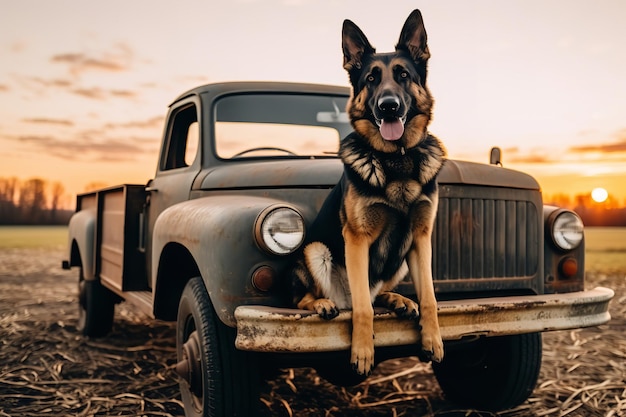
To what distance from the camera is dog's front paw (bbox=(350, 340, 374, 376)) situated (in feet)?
8.86

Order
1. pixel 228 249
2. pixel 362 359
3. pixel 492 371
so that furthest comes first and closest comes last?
pixel 492 371, pixel 228 249, pixel 362 359

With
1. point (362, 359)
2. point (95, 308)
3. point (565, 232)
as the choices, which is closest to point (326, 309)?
point (362, 359)

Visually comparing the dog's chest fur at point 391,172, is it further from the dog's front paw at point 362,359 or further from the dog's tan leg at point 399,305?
the dog's front paw at point 362,359

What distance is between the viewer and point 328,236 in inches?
114

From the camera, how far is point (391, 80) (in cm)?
286

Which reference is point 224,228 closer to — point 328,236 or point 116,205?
point 328,236

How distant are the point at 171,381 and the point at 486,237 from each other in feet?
8.73

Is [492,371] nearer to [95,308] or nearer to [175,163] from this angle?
[175,163]

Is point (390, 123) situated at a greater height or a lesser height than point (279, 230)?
greater

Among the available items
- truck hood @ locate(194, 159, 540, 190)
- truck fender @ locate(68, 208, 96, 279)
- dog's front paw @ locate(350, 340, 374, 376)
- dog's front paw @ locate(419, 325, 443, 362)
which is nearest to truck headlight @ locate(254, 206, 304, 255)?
truck hood @ locate(194, 159, 540, 190)

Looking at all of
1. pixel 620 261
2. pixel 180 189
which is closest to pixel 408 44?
pixel 180 189

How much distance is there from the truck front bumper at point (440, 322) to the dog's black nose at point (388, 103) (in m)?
0.89

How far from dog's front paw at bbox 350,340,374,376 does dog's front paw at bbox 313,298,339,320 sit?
157mm

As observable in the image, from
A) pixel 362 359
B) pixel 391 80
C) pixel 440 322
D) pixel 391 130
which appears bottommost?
pixel 362 359
